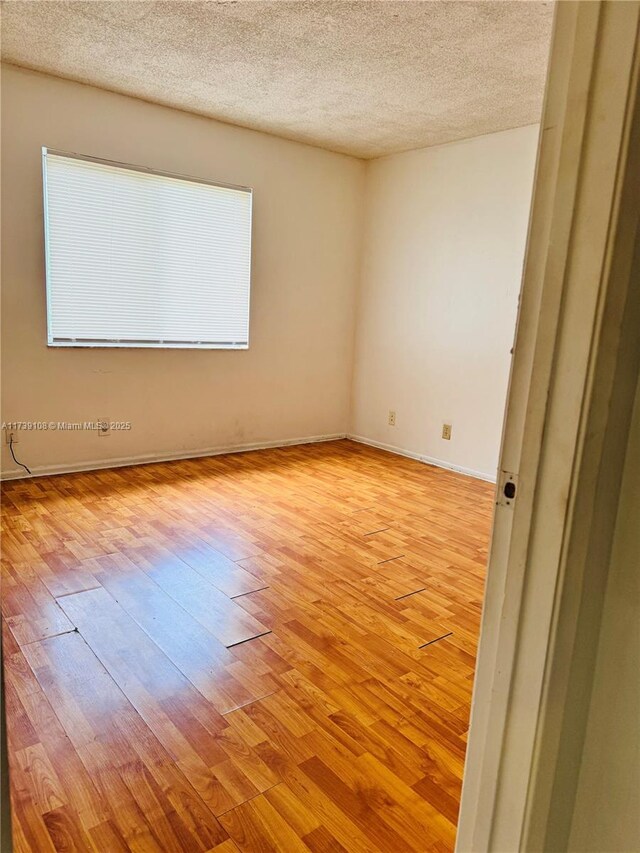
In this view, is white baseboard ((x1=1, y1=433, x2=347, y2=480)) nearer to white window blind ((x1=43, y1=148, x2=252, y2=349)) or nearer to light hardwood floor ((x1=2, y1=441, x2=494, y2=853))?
light hardwood floor ((x1=2, y1=441, x2=494, y2=853))

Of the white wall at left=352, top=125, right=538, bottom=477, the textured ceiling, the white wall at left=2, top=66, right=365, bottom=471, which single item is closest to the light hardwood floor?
the white wall at left=2, top=66, right=365, bottom=471

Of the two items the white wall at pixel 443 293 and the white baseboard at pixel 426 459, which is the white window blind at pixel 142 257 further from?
the white baseboard at pixel 426 459

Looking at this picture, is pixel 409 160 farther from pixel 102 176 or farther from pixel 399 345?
pixel 102 176

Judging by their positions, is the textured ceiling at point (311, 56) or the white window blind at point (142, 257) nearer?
the textured ceiling at point (311, 56)

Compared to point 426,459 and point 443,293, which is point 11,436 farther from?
point 443,293

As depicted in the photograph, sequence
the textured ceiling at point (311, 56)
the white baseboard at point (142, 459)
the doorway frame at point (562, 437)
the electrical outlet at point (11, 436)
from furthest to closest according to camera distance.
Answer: the white baseboard at point (142, 459)
the electrical outlet at point (11, 436)
the textured ceiling at point (311, 56)
the doorway frame at point (562, 437)

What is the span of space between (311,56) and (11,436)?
9.33 ft

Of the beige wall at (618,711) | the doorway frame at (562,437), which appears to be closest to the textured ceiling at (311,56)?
the doorway frame at (562,437)

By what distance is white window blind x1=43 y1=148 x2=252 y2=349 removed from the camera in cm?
359

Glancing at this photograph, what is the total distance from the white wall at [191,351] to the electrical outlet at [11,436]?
0.20ft

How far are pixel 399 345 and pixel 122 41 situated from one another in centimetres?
289

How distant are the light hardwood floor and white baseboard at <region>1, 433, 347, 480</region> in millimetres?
→ 245

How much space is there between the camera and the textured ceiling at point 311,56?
8.04ft

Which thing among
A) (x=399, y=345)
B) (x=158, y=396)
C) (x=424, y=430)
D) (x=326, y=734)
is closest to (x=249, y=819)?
(x=326, y=734)
